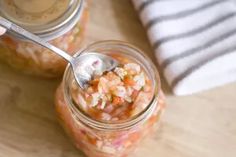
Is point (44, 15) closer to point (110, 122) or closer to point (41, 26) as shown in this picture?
point (41, 26)

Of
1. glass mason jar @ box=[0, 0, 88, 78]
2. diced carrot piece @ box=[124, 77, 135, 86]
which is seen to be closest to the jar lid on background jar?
glass mason jar @ box=[0, 0, 88, 78]

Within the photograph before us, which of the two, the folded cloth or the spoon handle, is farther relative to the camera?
the folded cloth

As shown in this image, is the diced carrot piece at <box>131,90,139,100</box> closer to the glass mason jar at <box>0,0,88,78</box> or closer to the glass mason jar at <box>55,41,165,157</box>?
the glass mason jar at <box>55,41,165,157</box>

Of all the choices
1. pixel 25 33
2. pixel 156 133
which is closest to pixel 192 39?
pixel 156 133

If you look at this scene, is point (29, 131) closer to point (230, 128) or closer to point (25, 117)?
point (25, 117)

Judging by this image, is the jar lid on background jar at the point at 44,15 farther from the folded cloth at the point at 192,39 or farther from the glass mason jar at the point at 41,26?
the folded cloth at the point at 192,39

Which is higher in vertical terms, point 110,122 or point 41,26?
point 41,26

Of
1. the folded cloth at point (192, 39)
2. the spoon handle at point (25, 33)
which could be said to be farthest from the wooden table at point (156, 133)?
the spoon handle at point (25, 33)
